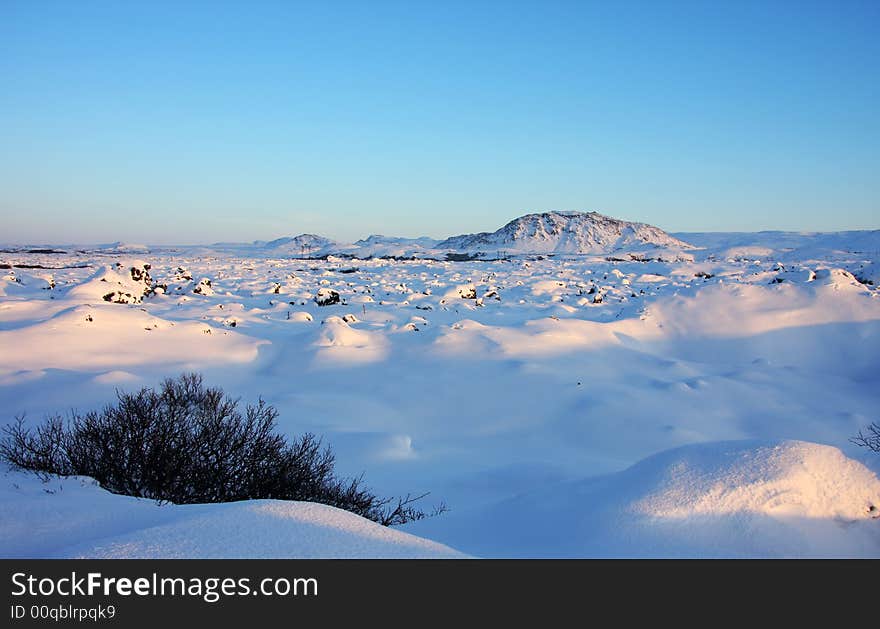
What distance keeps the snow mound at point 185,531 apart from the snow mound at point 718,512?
4.17 ft

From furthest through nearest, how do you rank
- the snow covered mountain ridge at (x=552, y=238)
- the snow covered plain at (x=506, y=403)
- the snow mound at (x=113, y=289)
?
the snow covered mountain ridge at (x=552, y=238) < the snow mound at (x=113, y=289) < the snow covered plain at (x=506, y=403)

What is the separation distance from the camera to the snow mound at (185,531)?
2693 mm

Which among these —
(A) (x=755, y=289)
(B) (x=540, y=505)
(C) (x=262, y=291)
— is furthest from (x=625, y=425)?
(C) (x=262, y=291)

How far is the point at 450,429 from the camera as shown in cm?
933

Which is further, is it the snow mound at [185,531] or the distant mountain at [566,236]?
the distant mountain at [566,236]

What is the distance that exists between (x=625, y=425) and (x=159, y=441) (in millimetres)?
7024

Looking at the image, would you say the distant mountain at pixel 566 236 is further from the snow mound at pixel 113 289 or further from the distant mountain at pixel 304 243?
the snow mound at pixel 113 289

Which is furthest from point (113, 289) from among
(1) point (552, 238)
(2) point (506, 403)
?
(1) point (552, 238)

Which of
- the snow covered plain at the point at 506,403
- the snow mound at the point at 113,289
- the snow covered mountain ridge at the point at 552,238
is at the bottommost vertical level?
the snow covered plain at the point at 506,403

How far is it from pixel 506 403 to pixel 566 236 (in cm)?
9624

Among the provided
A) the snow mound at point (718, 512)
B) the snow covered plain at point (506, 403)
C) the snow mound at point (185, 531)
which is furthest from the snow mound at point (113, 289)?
the snow mound at point (718, 512)

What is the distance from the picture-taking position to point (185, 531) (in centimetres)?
287

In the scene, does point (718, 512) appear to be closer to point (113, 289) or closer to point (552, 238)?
point (113, 289)
